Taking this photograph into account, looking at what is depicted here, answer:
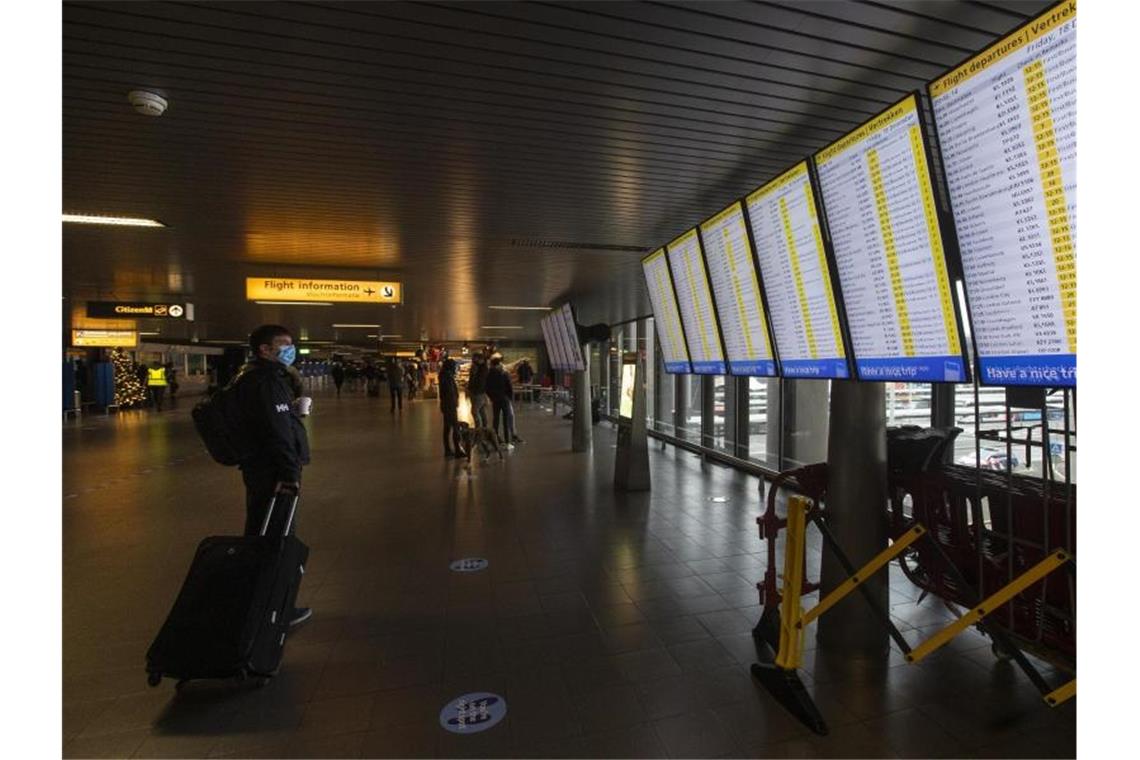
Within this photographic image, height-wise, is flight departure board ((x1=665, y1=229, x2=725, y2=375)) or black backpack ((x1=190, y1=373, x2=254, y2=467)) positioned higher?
flight departure board ((x1=665, y1=229, x2=725, y2=375))

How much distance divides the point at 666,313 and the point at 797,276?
209 centimetres

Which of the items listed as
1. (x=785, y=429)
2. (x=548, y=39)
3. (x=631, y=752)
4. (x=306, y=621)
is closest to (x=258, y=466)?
(x=306, y=621)

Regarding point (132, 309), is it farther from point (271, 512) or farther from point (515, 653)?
point (515, 653)

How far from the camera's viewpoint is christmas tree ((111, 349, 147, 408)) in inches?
861

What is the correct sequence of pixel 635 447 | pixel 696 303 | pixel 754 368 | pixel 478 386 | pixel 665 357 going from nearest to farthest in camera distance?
pixel 754 368 → pixel 696 303 → pixel 665 357 → pixel 635 447 → pixel 478 386

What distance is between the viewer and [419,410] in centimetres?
2144

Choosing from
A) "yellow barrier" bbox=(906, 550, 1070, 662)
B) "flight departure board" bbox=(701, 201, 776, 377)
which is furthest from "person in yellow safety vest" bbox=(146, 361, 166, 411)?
"yellow barrier" bbox=(906, 550, 1070, 662)

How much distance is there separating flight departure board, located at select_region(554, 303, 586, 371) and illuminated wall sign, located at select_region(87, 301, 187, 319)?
279 inches

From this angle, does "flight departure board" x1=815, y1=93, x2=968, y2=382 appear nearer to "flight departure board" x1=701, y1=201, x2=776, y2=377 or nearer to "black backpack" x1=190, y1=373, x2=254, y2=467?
"flight departure board" x1=701, y1=201, x2=776, y2=377

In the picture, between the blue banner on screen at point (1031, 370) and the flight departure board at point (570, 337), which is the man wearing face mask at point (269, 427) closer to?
the blue banner on screen at point (1031, 370)

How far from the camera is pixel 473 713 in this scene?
2826 millimetres

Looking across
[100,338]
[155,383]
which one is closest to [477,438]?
[100,338]

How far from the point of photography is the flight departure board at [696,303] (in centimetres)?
460

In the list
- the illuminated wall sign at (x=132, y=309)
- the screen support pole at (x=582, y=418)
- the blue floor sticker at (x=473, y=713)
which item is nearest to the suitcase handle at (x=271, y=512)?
the blue floor sticker at (x=473, y=713)
